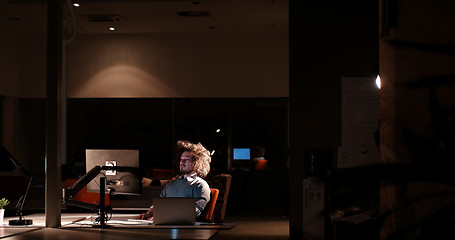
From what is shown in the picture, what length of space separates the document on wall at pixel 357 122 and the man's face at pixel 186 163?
176 centimetres

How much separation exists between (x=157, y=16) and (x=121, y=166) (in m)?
5.49

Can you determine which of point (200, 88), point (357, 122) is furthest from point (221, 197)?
point (200, 88)

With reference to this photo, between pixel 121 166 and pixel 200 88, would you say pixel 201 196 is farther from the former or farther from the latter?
pixel 200 88

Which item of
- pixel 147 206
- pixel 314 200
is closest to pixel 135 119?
pixel 147 206

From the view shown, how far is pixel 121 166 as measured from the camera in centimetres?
609

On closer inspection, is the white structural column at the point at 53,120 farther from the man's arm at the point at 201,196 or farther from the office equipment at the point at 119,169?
the man's arm at the point at 201,196

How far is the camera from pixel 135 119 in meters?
13.2

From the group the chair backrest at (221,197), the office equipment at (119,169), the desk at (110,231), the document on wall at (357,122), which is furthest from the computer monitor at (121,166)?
the document on wall at (357,122)

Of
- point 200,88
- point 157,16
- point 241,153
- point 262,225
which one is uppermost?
point 157,16

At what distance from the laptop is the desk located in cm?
10

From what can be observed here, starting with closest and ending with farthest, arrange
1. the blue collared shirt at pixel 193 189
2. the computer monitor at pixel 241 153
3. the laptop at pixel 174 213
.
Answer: the laptop at pixel 174 213, the blue collared shirt at pixel 193 189, the computer monitor at pixel 241 153

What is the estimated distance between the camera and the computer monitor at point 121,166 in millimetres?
6074

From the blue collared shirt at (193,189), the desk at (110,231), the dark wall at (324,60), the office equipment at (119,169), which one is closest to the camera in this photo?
the desk at (110,231)

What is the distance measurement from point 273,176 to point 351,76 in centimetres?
795
